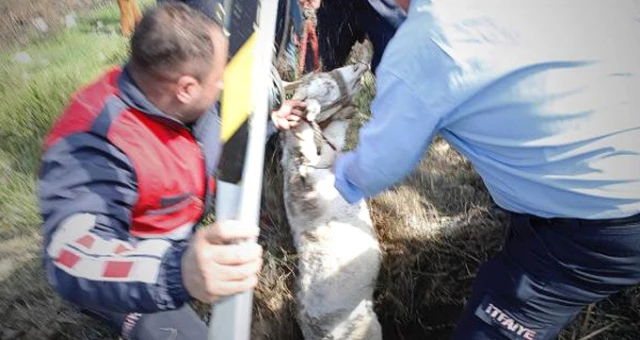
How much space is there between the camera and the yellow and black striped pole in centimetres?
84

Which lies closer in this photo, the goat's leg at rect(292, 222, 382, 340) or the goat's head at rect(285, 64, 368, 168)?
the goat's leg at rect(292, 222, 382, 340)

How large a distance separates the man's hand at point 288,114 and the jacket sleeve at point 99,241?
622mm

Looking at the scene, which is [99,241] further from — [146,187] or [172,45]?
[172,45]

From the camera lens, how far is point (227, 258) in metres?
0.86

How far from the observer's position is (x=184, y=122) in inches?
62.4

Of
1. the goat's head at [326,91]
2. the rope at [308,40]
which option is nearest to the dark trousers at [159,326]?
the goat's head at [326,91]

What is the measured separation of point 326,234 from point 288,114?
17.7 inches

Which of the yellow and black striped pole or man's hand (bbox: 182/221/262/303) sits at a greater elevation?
the yellow and black striped pole

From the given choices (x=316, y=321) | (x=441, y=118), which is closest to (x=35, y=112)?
(x=316, y=321)

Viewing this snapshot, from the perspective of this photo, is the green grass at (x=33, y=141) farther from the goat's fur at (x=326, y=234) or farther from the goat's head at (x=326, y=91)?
the goat's head at (x=326, y=91)

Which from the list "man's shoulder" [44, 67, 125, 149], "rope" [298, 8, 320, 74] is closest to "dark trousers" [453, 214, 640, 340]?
"man's shoulder" [44, 67, 125, 149]

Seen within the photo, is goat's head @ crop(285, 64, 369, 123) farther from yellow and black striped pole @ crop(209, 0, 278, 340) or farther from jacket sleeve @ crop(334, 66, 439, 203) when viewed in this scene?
yellow and black striped pole @ crop(209, 0, 278, 340)

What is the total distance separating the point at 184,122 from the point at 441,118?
74cm

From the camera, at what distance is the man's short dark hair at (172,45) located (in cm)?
139
